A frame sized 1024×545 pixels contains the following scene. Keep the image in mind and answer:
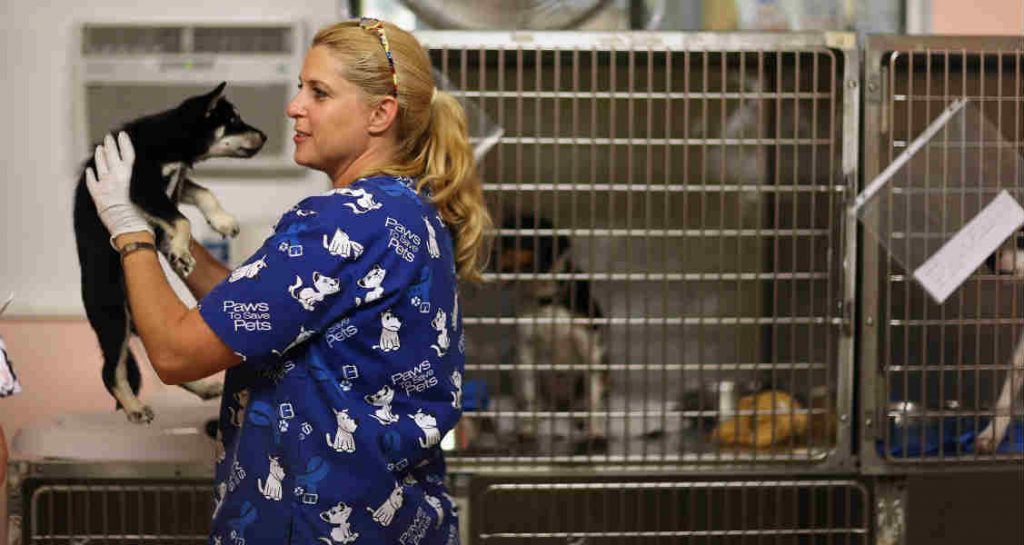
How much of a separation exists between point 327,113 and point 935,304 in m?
0.96

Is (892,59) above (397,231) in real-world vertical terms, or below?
above

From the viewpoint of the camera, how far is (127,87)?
1976 mm

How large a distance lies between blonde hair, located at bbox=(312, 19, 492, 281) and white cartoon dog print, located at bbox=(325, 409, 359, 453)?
279mm

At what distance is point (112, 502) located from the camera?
5.88 feet

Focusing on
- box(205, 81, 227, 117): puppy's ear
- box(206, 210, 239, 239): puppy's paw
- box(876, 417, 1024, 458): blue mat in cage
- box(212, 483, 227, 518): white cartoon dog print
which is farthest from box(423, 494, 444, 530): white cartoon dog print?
box(876, 417, 1024, 458): blue mat in cage

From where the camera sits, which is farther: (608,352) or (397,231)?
(608,352)

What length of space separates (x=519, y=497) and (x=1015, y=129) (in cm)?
91

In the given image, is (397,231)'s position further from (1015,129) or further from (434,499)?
(1015,129)

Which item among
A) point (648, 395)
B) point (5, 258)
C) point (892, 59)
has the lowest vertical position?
point (648, 395)

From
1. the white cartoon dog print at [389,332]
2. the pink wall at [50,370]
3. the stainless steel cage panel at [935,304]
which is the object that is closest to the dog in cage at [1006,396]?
the stainless steel cage panel at [935,304]

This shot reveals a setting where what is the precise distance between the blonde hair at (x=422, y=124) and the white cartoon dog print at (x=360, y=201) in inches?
3.2

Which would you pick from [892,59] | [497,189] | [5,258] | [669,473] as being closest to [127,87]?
[5,258]

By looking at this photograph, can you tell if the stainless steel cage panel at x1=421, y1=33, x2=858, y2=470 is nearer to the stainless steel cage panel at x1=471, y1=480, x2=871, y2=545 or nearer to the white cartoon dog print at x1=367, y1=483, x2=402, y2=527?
the stainless steel cage panel at x1=471, y1=480, x2=871, y2=545

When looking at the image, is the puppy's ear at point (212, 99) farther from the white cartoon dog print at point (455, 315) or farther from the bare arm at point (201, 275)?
the white cartoon dog print at point (455, 315)
